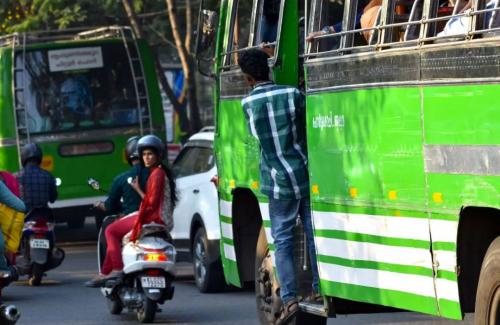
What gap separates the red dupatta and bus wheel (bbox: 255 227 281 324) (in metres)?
1.82

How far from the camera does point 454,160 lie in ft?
23.7

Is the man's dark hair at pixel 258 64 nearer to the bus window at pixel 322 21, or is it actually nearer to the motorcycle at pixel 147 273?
the bus window at pixel 322 21

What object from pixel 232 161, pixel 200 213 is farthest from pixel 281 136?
pixel 200 213

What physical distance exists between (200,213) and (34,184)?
2146 millimetres

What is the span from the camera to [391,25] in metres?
8.10

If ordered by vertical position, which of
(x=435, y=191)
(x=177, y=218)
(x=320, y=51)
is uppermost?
(x=320, y=51)

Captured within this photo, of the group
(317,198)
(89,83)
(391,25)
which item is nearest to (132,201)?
(317,198)

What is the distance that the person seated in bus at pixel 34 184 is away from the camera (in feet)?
53.1

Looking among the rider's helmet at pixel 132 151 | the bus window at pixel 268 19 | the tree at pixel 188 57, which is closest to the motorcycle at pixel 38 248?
the rider's helmet at pixel 132 151

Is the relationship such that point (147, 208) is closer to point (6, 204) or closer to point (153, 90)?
A: point (6, 204)

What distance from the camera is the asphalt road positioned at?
488 inches

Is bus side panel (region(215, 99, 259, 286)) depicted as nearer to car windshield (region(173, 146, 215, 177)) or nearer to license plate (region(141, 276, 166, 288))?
license plate (region(141, 276, 166, 288))

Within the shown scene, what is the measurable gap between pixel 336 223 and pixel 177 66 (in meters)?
29.4

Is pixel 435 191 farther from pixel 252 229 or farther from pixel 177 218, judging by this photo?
pixel 177 218
